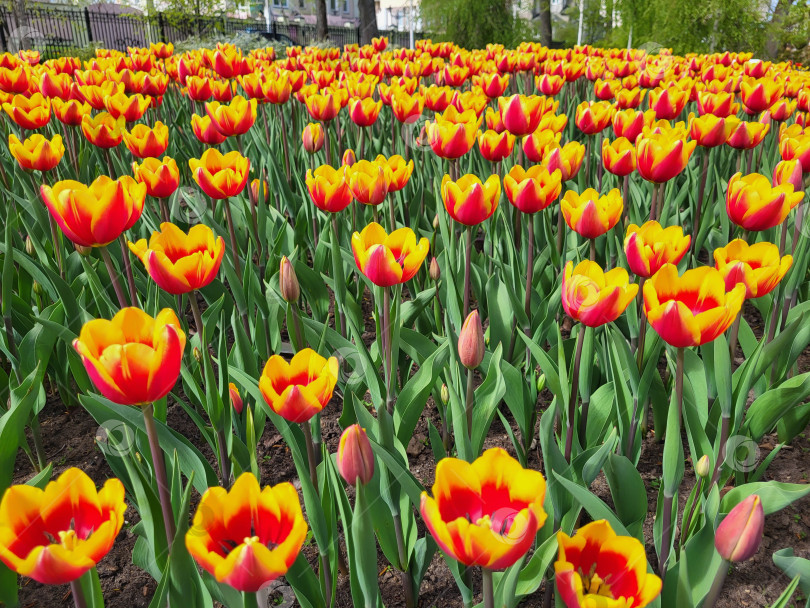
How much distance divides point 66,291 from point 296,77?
2579 millimetres

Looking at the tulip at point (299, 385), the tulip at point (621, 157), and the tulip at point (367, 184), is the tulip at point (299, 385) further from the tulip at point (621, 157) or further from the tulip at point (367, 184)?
the tulip at point (621, 157)

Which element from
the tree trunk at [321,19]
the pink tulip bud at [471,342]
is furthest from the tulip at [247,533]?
the tree trunk at [321,19]

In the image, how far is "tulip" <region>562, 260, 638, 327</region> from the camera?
4.13ft

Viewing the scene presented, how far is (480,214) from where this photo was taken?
5.95 feet

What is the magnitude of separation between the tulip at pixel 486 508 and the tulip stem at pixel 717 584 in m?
0.38

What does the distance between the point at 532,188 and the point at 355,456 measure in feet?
3.84

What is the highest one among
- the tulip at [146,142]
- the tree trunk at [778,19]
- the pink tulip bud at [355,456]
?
the tree trunk at [778,19]

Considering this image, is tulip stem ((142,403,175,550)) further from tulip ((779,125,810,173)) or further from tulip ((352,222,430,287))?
tulip ((779,125,810,173))

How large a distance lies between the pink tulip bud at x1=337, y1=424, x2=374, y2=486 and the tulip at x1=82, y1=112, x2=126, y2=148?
2.15 meters

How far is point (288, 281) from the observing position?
5.29 ft

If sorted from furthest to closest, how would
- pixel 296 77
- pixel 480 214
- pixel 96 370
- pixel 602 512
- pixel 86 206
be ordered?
pixel 296 77 < pixel 480 214 < pixel 86 206 < pixel 602 512 < pixel 96 370

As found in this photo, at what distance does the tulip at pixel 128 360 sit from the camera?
2.92ft

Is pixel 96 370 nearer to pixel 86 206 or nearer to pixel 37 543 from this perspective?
pixel 37 543

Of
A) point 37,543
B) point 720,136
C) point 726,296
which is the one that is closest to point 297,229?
point 720,136
